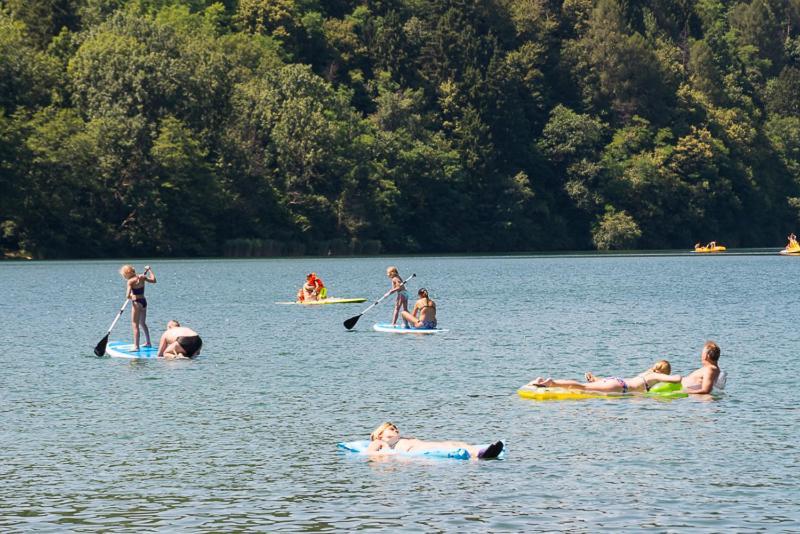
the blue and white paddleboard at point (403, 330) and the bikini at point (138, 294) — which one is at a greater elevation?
the bikini at point (138, 294)

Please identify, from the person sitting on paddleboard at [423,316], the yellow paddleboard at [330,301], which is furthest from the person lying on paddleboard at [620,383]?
the yellow paddleboard at [330,301]

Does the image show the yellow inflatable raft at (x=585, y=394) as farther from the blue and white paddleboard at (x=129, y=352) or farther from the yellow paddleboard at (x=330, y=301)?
the yellow paddleboard at (x=330, y=301)

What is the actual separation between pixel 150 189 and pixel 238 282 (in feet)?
113

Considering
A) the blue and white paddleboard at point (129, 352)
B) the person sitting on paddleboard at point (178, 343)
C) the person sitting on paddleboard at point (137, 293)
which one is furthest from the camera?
the blue and white paddleboard at point (129, 352)

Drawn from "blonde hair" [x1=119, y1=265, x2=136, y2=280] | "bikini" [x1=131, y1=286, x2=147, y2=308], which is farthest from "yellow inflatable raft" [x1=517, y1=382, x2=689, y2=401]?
"bikini" [x1=131, y1=286, x2=147, y2=308]

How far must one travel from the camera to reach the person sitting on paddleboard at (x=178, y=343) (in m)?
39.5

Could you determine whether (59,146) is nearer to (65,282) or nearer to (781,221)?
(65,282)

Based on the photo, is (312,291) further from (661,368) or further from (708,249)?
(708,249)

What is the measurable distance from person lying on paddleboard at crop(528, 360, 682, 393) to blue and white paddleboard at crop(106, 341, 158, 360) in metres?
13.1

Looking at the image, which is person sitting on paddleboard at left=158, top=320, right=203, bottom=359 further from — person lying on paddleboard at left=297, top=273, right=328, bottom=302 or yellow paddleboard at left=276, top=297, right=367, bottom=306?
person lying on paddleboard at left=297, top=273, right=328, bottom=302

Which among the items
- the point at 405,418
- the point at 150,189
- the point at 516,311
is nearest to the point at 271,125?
the point at 150,189

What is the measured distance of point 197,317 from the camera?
197 ft

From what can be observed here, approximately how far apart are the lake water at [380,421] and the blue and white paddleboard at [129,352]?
0.34 m

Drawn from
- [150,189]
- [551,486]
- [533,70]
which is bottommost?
[551,486]
